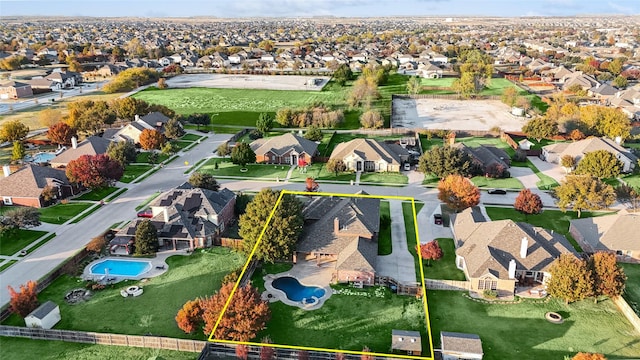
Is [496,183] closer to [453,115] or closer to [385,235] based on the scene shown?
[385,235]

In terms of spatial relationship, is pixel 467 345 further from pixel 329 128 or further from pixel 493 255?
pixel 329 128

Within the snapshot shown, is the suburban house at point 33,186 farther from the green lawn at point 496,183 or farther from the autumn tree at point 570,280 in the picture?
the autumn tree at point 570,280

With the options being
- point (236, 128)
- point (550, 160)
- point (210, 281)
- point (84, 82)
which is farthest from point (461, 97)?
point (84, 82)

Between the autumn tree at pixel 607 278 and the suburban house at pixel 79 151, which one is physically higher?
the suburban house at pixel 79 151

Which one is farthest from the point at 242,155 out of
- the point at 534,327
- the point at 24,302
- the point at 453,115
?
the point at 453,115

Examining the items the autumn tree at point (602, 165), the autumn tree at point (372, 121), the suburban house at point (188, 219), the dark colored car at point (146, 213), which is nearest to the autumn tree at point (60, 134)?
the dark colored car at point (146, 213)
